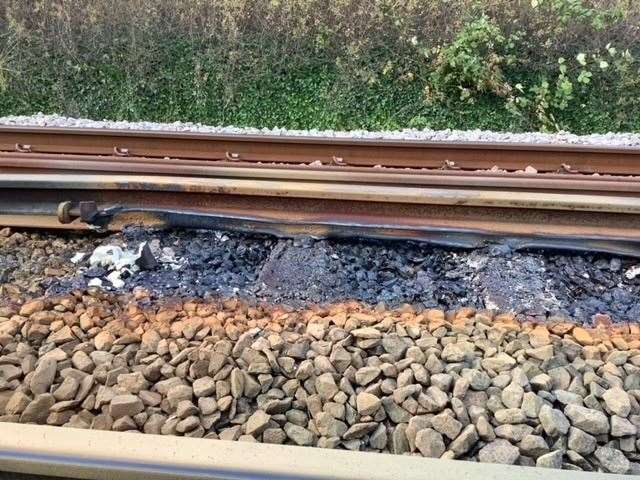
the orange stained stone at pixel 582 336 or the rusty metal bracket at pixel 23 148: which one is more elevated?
the orange stained stone at pixel 582 336

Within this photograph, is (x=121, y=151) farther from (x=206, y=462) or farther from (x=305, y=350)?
(x=206, y=462)

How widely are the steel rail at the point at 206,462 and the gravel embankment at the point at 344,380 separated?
0.33 m

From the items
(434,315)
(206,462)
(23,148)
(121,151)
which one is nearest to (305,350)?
(434,315)

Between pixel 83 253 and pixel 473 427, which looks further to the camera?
pixel 83 253

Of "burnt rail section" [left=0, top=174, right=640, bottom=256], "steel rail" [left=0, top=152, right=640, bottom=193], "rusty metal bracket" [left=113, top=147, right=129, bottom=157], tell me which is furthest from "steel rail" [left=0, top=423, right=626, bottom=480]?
"rusty metal bracket" [left=113, top=147, right=129, bottom=157]

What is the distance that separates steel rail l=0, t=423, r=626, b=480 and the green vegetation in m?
8.29

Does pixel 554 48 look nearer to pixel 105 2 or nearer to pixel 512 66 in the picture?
pixel 512 66

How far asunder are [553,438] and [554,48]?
9088 millimetres

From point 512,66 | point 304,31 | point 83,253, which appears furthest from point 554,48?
point 83,253

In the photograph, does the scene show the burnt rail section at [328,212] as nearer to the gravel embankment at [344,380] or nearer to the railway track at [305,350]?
the railway track at [305,350]

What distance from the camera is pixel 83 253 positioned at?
368 centimetres

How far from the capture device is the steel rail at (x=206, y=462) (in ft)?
5.89

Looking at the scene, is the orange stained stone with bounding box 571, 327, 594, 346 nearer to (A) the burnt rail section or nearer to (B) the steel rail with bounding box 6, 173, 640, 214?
(A) the burnt rail section

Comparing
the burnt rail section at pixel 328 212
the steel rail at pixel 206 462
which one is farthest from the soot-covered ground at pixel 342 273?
the steel rail at pixel 206 462
